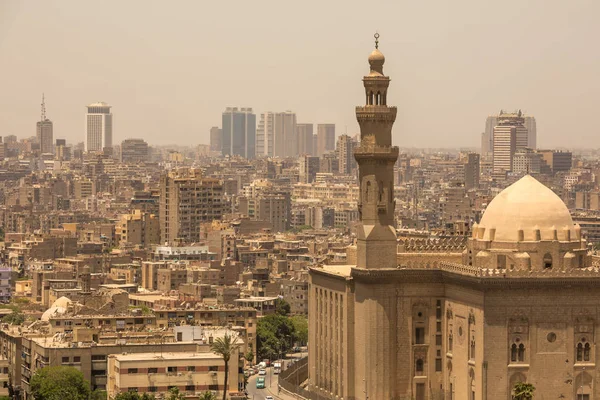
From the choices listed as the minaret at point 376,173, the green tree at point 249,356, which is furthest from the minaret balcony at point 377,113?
the green tree at point 249,356

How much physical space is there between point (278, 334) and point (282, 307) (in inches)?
434

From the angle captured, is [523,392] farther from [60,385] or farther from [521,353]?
[60,385]

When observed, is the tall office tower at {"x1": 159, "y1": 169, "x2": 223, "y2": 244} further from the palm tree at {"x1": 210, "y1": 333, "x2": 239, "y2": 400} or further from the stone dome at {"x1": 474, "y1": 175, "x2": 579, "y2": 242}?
the stone dome at {"x1": 474, "y1": 175, "x2": 579, "y2": 242}

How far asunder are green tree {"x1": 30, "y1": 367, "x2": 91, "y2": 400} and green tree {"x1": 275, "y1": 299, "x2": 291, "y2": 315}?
34138mm

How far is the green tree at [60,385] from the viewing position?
82625 millimetres

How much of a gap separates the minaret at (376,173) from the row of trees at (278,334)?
23.2 m

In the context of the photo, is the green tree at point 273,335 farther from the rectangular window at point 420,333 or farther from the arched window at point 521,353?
the arched window at point 521,353

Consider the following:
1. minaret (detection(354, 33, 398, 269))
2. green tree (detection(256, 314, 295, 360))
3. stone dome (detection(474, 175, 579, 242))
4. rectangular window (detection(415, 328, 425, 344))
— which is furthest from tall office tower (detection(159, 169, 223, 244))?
stone dome (detection(474, 175, 579, 242))

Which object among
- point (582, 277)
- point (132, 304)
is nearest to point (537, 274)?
point (582, 277)

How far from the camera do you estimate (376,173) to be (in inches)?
3263

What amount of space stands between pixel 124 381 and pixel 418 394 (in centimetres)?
1092

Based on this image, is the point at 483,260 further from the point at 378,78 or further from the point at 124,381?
the point at 124,381

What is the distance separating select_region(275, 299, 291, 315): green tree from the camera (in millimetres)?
118750

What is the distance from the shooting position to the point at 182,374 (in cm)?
8294
